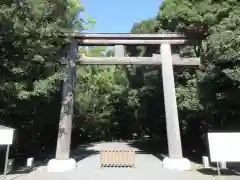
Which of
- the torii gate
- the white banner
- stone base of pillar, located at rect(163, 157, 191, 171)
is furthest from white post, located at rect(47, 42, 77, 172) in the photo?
the white banner

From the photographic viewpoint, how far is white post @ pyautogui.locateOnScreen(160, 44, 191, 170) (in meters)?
11.7

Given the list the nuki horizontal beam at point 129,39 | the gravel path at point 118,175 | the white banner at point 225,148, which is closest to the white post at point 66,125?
the gravel path at point 118,175

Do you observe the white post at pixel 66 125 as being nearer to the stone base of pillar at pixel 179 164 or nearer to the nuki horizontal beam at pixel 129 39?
the nuki horizontal beam at pixel 129 39

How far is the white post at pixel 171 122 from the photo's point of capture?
38.3ft

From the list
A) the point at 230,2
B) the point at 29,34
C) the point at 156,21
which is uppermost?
the point at 156,21

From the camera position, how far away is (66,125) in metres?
12.2

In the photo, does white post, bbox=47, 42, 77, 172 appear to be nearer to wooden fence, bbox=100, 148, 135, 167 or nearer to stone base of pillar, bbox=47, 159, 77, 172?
stone base of pillar, bbox=47, 159, 77, 172

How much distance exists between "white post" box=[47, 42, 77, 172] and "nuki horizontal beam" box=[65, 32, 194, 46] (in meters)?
0.83

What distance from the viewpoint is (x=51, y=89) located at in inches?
472

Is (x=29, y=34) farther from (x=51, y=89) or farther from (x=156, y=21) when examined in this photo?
(x=156, y=21)

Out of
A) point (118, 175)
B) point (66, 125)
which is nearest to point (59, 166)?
point (66, 125)

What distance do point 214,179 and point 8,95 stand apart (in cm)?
796

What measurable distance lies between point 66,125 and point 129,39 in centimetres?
530

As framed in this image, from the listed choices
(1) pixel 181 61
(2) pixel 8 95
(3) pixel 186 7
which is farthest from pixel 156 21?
(2) pixel 8 95
